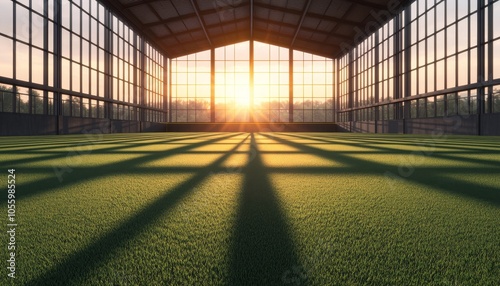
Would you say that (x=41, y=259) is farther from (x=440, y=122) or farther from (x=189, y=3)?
(x=189, y=3)

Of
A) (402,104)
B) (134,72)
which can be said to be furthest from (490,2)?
(134,72)

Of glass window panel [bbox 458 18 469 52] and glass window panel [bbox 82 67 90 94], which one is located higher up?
glass window panel [bbox 458 18 469 52]

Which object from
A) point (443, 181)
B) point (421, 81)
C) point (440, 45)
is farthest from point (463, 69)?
point (443, 181)

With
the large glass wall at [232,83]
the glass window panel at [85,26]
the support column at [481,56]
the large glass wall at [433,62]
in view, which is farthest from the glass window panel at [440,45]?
the glass window panel at [85,26]

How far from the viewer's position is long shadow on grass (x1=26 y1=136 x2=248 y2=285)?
1385mm

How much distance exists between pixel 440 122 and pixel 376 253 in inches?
1039

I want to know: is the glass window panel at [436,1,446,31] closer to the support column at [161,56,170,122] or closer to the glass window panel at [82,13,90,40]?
the glass window panel at [82,13,90,40]

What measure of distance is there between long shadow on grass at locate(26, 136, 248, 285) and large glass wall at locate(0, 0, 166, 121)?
20813 millimetres

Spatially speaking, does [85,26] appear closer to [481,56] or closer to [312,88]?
[481,56]

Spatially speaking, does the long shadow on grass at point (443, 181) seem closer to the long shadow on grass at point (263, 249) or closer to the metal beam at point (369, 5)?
the long shadow on grass at point (263, 249)

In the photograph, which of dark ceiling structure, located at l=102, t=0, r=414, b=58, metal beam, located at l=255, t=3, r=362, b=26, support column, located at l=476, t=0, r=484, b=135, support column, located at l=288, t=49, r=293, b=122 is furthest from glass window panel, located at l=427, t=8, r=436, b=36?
support column, located at l=288, t=49, r=293, b=122

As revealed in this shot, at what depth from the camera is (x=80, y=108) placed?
2622 centimetres

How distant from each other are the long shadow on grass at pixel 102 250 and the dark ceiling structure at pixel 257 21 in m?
29.2

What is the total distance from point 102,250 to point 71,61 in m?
27.2
